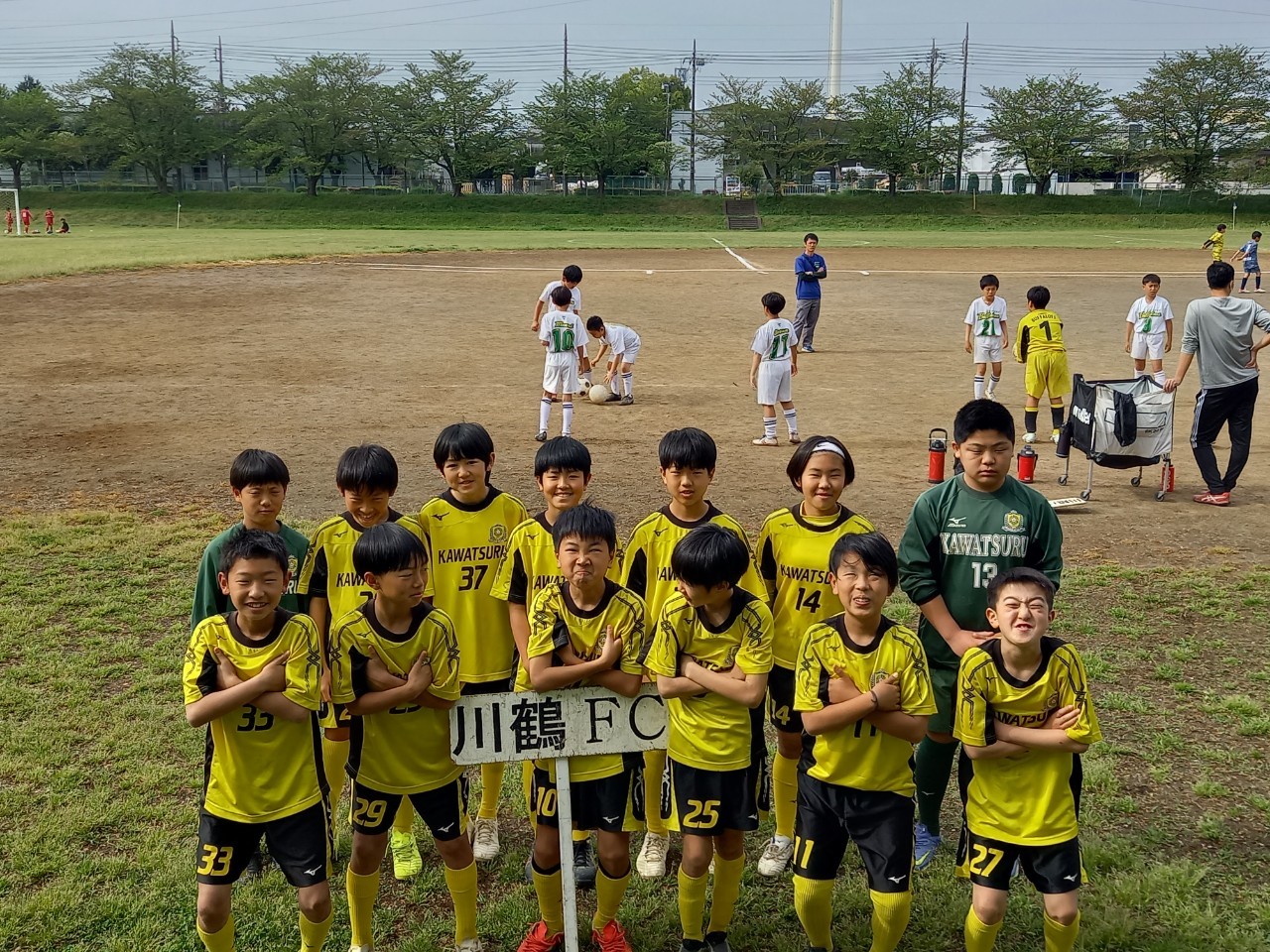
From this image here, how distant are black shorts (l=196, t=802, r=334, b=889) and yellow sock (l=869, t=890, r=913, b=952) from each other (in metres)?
2.14

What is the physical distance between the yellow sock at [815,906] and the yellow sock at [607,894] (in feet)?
2.27

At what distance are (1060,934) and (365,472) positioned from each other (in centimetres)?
344

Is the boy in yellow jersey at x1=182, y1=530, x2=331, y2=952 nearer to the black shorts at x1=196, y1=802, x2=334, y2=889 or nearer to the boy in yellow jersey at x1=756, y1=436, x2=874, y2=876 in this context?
the black shorts at x1=196, y1=802, x2=334, y2=889

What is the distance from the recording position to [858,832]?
13.0 feet

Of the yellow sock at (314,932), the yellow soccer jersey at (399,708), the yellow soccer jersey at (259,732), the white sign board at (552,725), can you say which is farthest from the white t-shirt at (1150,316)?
the yellow sock at (314,932)

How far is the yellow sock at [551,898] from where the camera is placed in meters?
4.27

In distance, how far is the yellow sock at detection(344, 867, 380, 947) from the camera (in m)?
4.21

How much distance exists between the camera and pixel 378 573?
3969 mm

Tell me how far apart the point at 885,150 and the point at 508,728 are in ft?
251

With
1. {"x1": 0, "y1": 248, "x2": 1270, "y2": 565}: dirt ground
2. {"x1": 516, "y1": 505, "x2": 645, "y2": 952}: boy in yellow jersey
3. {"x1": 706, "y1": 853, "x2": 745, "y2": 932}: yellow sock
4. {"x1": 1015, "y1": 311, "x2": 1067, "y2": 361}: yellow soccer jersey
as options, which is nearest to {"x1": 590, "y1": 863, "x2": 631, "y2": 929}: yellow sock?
{"x1": 516, "y1": 505, "x2": 645, "y2": 952}: boy in yellow jersey

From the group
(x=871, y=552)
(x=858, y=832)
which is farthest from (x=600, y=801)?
(x=871, y=552)

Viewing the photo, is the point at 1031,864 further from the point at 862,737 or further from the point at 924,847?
the point at 924,847

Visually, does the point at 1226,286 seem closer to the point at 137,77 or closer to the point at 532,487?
the point at 532,487

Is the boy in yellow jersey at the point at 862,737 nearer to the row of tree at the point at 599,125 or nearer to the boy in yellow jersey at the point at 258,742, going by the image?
the boy in yellow jersey at the point at 258,742
